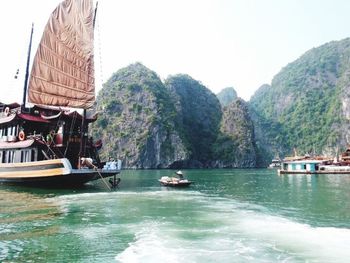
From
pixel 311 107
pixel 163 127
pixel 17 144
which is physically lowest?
pixel 17 144

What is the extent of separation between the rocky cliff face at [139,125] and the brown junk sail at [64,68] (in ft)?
250

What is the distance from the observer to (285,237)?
10.4 meters

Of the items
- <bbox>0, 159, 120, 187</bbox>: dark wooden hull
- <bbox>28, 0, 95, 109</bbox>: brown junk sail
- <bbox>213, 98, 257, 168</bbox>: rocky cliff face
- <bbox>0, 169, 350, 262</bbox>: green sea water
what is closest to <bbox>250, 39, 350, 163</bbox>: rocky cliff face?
<bbox>213, 98, 257, 168</bbox>: rocky cliff face

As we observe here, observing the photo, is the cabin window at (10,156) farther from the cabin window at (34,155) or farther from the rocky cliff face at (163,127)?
the rocky cliff face at (163,127)

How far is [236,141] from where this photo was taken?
12256cm

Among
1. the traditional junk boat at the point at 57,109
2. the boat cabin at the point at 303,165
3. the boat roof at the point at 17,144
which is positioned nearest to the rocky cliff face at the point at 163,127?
the boat cabin at the point at 303,165

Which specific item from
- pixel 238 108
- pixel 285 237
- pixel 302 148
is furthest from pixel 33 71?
pixel 302 148

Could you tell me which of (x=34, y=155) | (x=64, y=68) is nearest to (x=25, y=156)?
(x=34, y=155)

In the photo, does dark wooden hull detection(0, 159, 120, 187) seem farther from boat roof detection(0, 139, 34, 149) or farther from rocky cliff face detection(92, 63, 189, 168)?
rocky cliff face detection(92, 63, 189, 168)

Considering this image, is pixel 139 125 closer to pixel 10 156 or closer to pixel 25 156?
pixel 10 156

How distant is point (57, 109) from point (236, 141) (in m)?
95.6

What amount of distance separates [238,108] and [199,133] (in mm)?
18025

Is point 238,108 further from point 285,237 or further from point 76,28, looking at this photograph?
point 285,237

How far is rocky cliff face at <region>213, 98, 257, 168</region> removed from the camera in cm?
11850
